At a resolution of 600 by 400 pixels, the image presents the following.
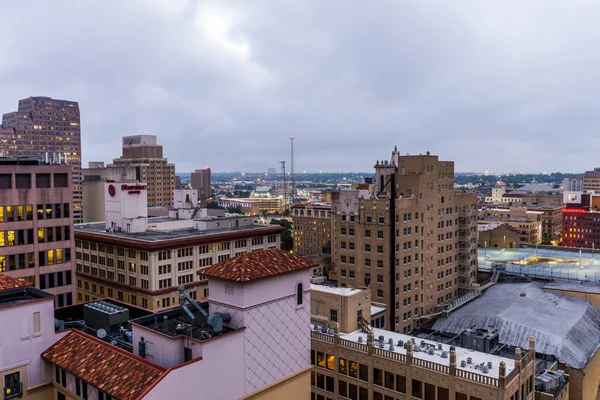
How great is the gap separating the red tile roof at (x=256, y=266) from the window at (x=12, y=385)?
16.2 meters

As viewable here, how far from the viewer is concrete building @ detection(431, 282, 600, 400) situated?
7269 cm

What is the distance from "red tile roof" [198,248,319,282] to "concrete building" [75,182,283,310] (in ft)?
186

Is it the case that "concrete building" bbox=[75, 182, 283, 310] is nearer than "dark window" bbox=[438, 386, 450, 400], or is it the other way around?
"dark window" bbox=[438, 386, 450, 400]

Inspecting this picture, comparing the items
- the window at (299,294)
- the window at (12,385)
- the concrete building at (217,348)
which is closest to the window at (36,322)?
the concrete building at (217,348)

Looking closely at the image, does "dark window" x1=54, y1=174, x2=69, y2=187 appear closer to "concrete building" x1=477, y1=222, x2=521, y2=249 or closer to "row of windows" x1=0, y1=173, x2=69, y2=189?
"row of windows" x1=0, y1=173, x2=69, y2=189

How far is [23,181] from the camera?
3061 inches

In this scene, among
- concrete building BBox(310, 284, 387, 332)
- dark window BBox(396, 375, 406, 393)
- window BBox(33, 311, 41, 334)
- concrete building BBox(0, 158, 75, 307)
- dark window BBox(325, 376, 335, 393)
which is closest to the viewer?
window BBox(33, 311, 41, 334)

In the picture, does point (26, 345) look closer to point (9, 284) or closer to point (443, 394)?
point (9, 284)

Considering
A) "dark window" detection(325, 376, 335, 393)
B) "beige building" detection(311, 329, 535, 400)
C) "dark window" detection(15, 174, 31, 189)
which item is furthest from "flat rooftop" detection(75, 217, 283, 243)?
"dark window" detection(325, 376, 335, 393)

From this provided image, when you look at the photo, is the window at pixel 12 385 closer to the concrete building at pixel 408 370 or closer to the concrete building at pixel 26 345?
the concrete building at pixel 26 345

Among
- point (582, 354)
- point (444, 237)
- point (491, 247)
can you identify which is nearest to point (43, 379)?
point (582, 354)

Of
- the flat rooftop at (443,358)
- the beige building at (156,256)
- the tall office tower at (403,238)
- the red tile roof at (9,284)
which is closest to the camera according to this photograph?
the red tile roof at (9,284)

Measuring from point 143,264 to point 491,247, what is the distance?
119900mm

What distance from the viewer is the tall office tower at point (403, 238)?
309 feet
